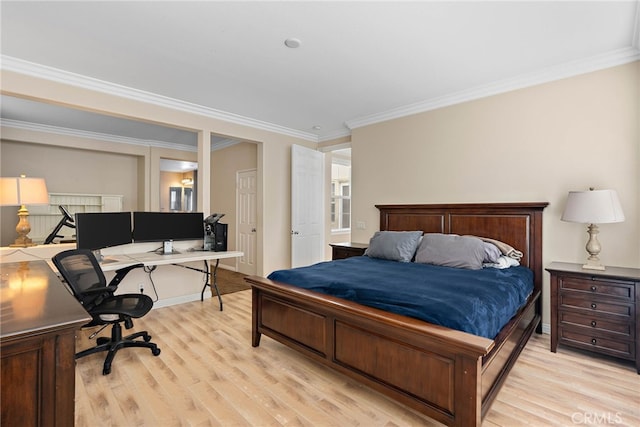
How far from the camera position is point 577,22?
2377 millimetres

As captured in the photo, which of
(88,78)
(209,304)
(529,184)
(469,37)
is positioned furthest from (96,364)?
(529,184)

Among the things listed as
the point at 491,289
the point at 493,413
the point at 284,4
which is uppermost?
the point at 284,4

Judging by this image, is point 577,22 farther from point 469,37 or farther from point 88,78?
point 88,78

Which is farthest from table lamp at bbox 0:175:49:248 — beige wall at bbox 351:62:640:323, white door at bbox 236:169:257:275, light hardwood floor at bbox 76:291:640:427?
beige wall at bbox 351:62:640:323

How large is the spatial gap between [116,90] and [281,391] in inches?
143

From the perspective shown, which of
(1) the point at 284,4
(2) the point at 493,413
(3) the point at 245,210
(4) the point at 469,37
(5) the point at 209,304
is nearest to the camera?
(2) the point at 493,413

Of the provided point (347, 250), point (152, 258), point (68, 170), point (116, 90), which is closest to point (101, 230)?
point (152, 258)

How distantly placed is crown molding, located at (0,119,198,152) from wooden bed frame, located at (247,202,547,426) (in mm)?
4964

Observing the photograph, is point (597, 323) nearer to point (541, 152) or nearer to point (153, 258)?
point (541, 152)

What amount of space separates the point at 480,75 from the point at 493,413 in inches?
121

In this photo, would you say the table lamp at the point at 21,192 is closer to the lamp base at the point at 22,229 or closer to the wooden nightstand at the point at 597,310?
the lamp base at the point at 22,229

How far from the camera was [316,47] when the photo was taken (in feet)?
8.90

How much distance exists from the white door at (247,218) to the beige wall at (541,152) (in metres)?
2.66

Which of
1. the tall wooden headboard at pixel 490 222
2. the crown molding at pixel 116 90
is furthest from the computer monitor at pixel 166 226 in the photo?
the tall wooden headboard at pixel 490 222
